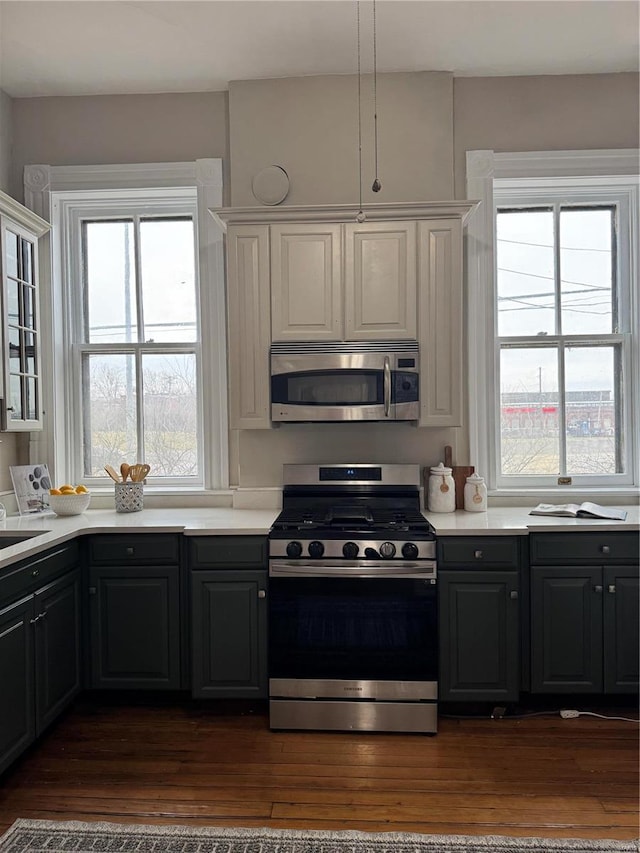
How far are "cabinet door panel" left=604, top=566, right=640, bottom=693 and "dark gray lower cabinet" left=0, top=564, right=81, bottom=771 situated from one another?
247cm

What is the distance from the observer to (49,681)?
2.54 meters

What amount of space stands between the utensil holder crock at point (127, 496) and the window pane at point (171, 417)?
348mm

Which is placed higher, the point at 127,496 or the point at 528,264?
the point at 528,264

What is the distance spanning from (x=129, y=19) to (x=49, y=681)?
3.05 metres

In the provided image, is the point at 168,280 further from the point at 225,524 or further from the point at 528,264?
the point at 528,264

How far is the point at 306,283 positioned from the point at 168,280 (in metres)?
1.05

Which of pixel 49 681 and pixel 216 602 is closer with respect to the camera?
pixel 49 681

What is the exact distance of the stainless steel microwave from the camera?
3.01m

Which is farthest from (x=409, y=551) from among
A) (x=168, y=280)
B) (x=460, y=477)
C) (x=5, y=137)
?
(x=5, y=137)

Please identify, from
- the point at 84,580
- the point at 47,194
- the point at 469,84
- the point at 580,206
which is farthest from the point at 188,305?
the point at 580,206

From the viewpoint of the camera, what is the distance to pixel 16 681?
2.30 m

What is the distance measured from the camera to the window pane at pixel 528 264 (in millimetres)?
3545

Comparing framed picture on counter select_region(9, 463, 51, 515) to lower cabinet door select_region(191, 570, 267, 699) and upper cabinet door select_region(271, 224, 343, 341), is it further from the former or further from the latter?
upper cabinet door select_region(271, 224, 343, 341)

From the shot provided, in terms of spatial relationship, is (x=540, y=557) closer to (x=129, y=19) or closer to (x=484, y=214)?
(x=484, y=214)
